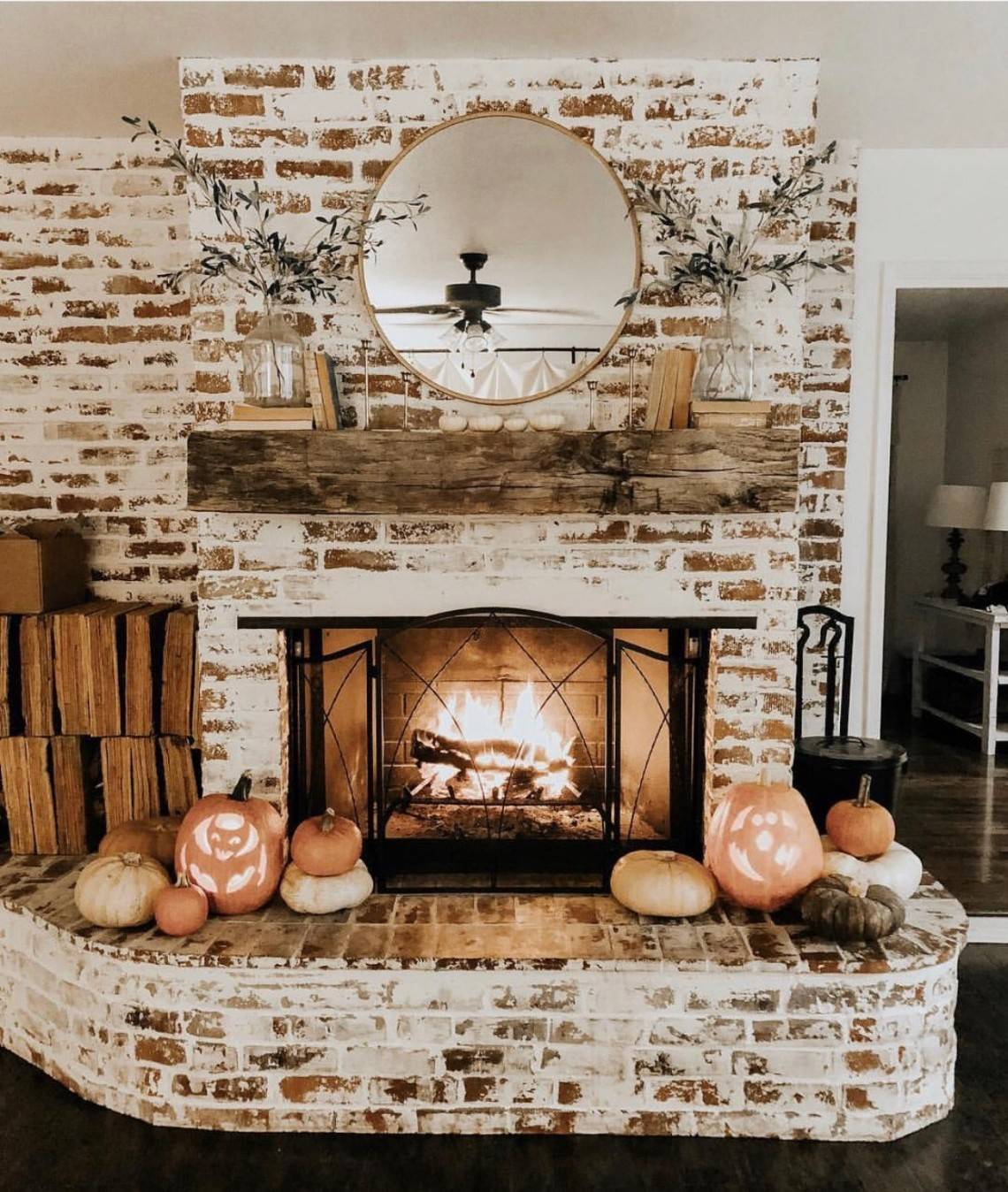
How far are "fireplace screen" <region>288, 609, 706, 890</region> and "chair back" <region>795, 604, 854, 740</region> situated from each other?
61 cm

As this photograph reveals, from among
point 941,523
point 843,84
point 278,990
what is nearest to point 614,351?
point 843,84

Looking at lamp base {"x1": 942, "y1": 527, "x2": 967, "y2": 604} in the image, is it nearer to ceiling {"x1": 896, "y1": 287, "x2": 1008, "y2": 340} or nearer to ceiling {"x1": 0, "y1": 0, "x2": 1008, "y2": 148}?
ceiling {"x1": 896, "y1": 287, "x2": 1008, "y2": 340}

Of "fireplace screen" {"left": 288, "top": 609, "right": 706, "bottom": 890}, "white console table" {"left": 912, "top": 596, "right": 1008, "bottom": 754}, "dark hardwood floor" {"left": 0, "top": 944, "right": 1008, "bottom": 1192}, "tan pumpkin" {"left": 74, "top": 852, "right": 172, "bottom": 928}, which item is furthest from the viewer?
"white console table" {"left": 912, "top": 596, "right": 1008, "bottom": 754}

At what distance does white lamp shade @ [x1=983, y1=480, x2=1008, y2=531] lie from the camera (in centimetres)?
487

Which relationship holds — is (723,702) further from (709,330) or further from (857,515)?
(857,515)

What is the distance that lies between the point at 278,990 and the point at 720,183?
2.17 m

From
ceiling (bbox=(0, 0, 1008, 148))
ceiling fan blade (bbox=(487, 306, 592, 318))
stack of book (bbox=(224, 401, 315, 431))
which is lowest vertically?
stack of book (bbox=(224, 401, 315, 431))

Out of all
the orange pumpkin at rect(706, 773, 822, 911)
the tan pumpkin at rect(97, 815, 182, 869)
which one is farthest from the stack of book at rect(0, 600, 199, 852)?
the orange pumpkin at rect(706, 773, 822, 911)

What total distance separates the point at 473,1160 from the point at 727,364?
1.86m

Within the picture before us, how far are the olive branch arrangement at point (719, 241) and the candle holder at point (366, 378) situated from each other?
65cm

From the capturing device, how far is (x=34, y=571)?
2781 mm

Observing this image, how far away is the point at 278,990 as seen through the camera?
2135 millimetres

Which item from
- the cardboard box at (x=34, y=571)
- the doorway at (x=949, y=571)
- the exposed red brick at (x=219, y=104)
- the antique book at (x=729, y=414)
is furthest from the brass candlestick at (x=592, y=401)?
the doorway at (x=949, y=571)

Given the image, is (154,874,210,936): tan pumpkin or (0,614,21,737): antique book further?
(0,614,21,737): antique book
